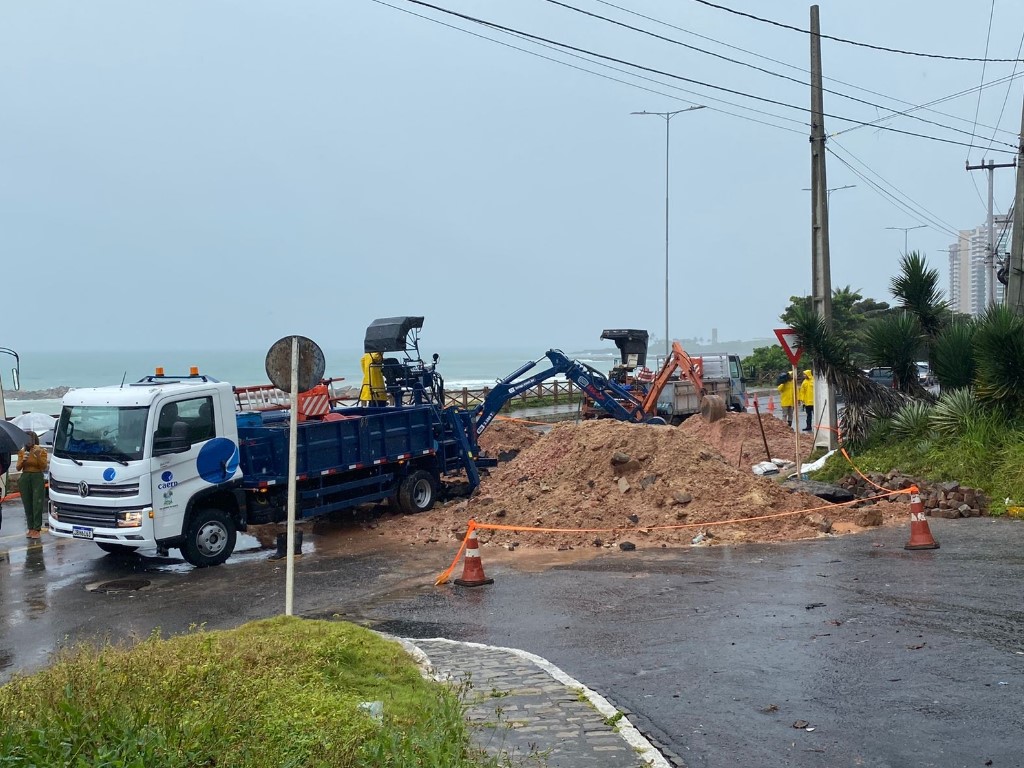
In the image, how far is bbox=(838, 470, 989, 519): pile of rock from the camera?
603 inches

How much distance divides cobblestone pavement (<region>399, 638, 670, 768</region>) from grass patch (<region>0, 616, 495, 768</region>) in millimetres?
425

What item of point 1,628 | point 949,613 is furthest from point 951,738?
point 1,628

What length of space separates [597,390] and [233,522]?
10.2 m

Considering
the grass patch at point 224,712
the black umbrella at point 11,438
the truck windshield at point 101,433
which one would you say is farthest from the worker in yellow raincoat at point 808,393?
the grass patch at point 224,712

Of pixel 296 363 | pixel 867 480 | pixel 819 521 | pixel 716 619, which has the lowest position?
pixel 716 619

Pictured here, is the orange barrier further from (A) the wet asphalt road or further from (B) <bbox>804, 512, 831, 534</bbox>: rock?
(B) <bbox>804, 512, 831, 534</bbox>: rock

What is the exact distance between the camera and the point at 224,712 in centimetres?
491

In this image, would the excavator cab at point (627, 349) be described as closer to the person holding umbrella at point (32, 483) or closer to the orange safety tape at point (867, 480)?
the orange safety tape at point (867, 480)

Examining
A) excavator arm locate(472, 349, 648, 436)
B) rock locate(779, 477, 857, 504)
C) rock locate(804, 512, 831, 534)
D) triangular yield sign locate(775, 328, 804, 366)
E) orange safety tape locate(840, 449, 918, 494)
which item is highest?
triangular yield sign locate(775, 328, 804, 366)

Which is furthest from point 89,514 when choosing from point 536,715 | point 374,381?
point 536,715

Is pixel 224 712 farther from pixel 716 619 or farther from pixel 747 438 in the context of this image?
pixel 747 438

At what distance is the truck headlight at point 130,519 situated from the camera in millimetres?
13234

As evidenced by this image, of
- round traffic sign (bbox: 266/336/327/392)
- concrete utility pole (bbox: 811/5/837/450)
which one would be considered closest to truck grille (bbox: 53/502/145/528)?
round traffic sign (bbox: 266/336/327/392)

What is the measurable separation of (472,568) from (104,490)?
17.2ft
